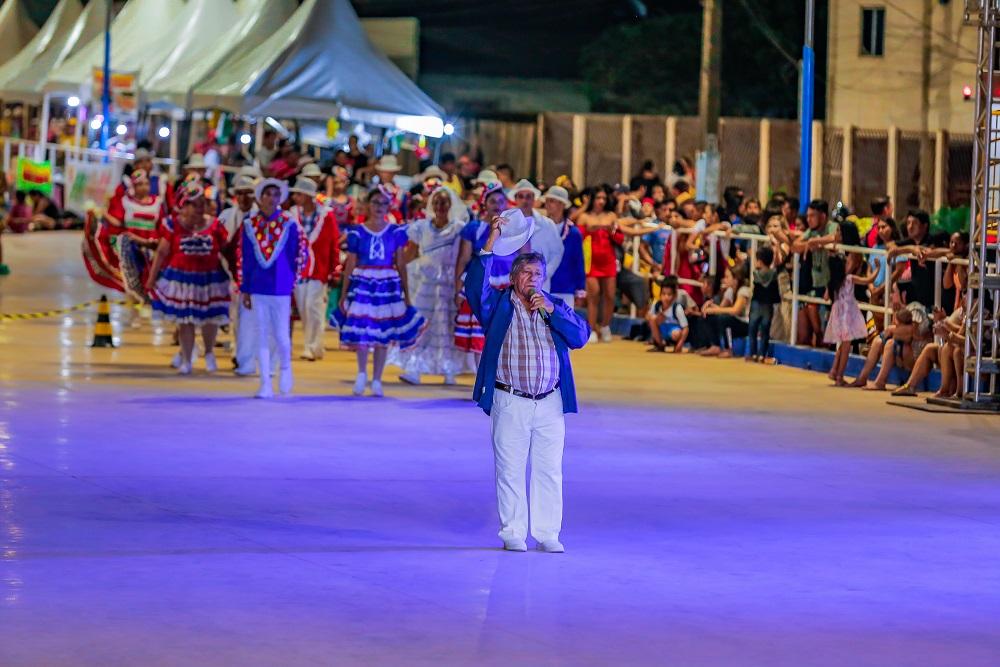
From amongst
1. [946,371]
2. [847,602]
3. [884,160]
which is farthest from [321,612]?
[884,160]

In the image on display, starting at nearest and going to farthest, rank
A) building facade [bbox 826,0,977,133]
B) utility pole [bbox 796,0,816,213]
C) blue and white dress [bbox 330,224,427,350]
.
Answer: blue and white dress [bbox 330,224,427,350] → utility pole [bbox 796,0,816,213] → building facade [bbox 826,0,977,133]

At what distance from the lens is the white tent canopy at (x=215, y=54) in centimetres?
3491

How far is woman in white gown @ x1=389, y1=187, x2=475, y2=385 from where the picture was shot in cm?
1725

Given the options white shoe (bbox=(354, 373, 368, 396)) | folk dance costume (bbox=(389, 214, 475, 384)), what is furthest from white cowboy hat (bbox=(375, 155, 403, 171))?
white shoe (bbox=(354, 373, 368, 396))

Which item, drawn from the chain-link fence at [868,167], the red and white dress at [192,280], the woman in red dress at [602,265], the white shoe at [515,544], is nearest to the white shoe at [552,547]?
the white shoe at [515,544]

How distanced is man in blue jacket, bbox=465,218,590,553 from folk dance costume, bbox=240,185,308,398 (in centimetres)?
654

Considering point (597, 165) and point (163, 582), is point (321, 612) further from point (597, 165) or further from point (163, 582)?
point (597, 165)

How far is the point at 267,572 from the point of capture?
29.8 ft

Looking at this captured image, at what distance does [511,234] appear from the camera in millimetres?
10930

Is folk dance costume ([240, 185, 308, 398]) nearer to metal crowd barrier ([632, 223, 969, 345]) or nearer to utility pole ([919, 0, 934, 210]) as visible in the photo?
metal crowd barrier ([632, 223, 969, 345])

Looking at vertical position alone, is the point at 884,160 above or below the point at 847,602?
above

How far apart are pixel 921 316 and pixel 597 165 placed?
24.4m

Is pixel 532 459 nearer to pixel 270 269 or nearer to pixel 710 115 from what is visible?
pixel 270 269

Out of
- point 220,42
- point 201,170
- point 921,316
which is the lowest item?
point 921,316
